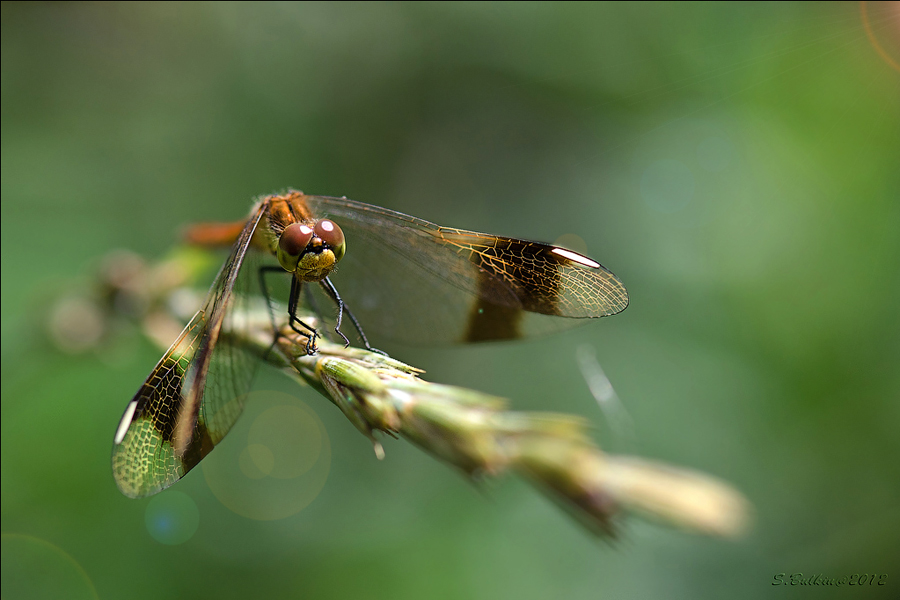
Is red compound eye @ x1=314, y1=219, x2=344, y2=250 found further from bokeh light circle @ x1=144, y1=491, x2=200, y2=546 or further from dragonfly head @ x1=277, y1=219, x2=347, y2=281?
bokeh light circle @ x1=144, y1=491, x2=200, y2=546

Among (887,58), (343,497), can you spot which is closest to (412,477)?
(343,497)

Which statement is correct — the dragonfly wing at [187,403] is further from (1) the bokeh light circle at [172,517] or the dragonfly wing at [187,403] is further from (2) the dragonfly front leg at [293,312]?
(1) the bokeh light circle at [172,517]

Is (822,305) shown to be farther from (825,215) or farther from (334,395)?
(334,395)

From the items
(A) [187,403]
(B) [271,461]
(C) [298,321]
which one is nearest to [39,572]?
(B) [271,461]

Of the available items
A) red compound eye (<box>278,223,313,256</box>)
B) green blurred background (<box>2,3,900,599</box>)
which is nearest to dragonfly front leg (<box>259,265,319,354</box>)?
red compound eye (<box>278,223,313,256</box>)

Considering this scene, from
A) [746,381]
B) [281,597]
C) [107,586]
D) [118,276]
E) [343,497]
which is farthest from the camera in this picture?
[343,497]
